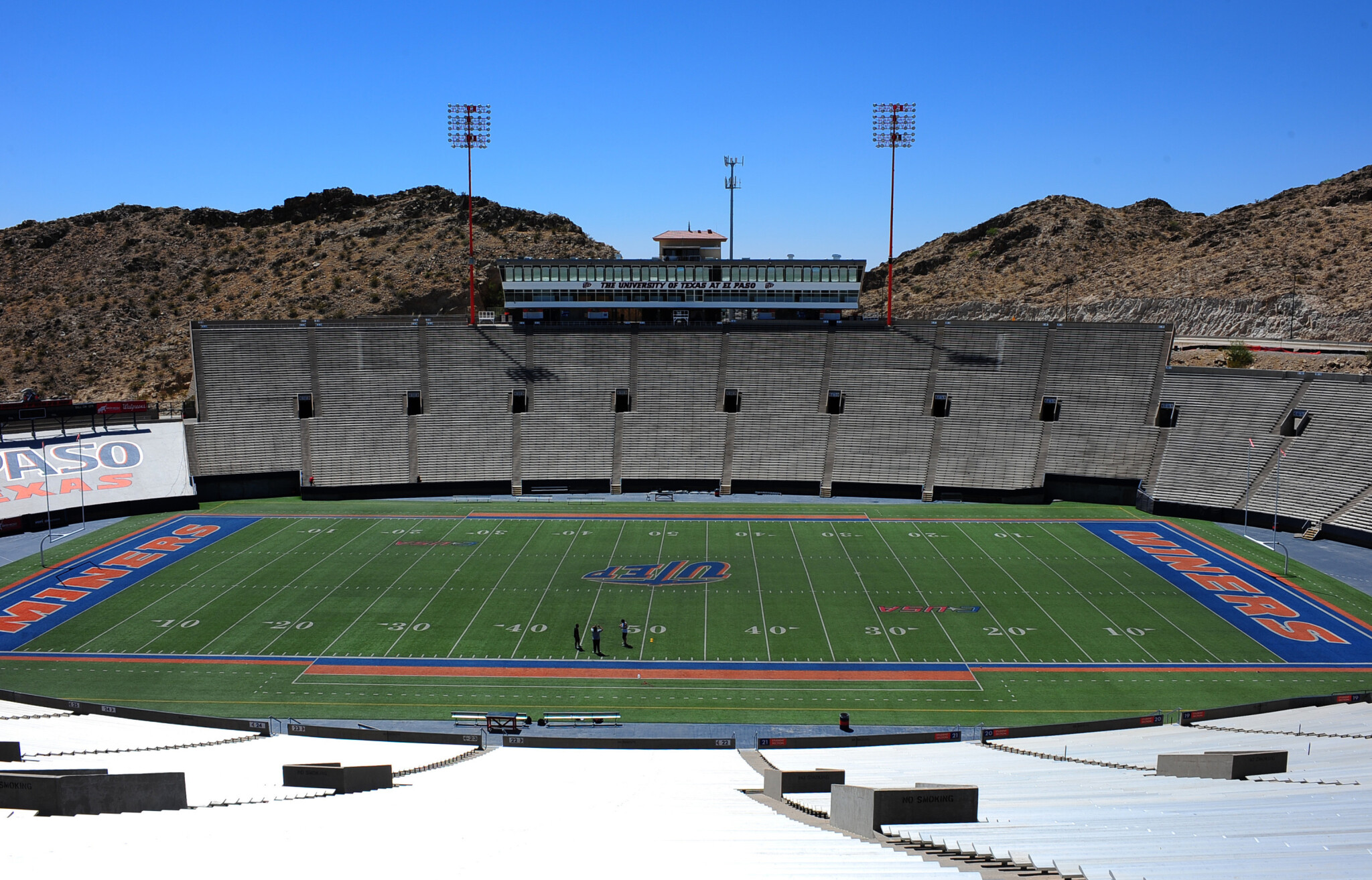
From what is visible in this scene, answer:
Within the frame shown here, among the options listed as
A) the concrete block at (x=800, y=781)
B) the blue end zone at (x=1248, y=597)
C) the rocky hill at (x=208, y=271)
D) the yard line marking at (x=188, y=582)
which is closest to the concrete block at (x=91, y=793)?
the concrete block at (x=800, y=781)

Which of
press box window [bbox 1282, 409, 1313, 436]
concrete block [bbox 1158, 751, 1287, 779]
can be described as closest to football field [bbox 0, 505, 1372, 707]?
press box window [bbox 1282, 409, 1313, 436]

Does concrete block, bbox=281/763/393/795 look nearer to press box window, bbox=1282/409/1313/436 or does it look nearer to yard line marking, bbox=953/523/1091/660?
yard line marking, bbox=953/523/1091/660

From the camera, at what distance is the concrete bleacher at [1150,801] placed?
23.8 feet

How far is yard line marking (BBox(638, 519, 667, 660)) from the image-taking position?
76.3 ft

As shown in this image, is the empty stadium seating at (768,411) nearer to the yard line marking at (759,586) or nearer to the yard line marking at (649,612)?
the yard line marking at (759,586)

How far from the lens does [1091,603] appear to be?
1032 inches

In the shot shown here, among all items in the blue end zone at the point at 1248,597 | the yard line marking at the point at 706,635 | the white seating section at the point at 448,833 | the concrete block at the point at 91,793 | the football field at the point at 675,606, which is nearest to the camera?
the white seating section at the point at 448,833

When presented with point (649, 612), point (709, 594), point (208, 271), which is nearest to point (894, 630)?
point (709, 594)

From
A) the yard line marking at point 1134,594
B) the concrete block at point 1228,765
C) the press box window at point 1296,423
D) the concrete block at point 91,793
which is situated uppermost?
the press box window at point 1296,423

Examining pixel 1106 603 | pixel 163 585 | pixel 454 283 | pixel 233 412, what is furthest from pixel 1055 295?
pixel 163 585

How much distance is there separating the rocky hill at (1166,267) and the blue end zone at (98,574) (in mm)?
62208

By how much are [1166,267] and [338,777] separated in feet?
264

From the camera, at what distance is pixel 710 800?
1097cm

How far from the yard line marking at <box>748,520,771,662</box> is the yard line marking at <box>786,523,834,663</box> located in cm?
143
